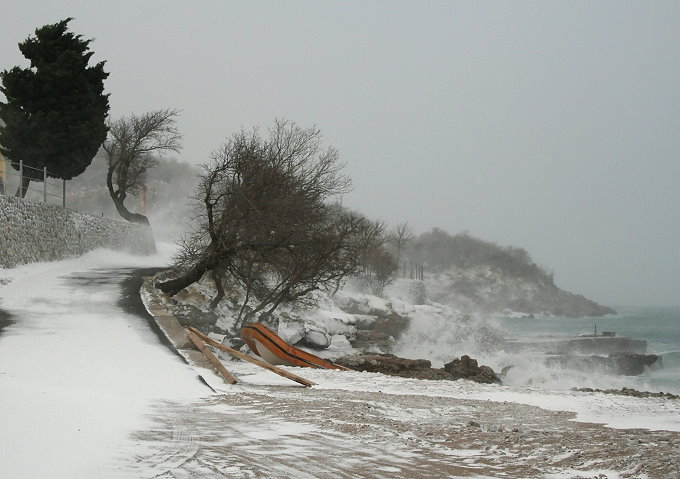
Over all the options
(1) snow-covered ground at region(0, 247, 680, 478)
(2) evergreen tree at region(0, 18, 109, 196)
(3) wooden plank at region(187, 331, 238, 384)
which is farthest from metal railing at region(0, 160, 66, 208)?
(3) wooden plank at region(187, 331, 238, 384)

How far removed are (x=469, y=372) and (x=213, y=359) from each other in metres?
10.9

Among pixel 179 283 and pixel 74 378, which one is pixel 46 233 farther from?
pixel 74 378

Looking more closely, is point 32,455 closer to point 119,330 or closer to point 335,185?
point 119,330

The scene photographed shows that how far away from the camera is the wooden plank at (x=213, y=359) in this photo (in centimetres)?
1194

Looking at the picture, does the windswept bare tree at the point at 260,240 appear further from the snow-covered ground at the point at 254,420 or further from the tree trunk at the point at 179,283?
the snow-covered ground at the point at 254,420

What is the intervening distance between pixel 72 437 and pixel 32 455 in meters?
0.78

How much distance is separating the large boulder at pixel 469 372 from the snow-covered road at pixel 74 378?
926cm

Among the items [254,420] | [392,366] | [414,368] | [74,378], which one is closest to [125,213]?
[392,366]

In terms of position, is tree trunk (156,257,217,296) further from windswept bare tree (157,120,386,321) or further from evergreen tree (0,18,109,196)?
evergreen tree (0,18,109,196)

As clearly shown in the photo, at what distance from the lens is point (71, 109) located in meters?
32.0

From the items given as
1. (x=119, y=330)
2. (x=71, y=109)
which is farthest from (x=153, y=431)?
(x=71, y=109)

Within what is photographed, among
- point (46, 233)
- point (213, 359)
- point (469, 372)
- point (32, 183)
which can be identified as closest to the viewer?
point (213, 359)

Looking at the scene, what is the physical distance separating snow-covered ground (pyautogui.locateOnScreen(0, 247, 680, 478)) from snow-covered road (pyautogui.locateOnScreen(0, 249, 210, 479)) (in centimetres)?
3

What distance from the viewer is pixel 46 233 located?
2767 cm
